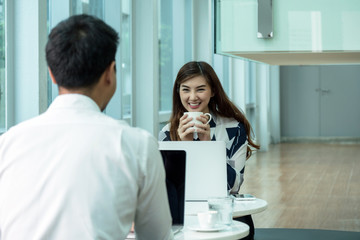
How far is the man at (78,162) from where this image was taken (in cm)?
117

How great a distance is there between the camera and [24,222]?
1.20 m

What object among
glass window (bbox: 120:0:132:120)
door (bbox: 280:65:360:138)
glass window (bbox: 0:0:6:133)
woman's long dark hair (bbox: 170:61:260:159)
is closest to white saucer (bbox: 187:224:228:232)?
woman's long dark hair (bbox: 170:61:260:159)

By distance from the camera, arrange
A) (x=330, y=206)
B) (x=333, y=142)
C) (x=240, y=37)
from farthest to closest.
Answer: (x=333, y=142) < (x=330, y=206) < (x=240, y=37)

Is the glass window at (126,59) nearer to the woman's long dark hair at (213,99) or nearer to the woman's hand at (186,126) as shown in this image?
the woman's long dark hair at (213,99)

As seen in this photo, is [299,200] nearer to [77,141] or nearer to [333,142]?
[77,141]

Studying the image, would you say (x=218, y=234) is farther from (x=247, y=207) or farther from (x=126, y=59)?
(x=126, y=59)

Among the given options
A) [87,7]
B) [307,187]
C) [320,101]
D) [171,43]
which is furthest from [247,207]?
[320,101]

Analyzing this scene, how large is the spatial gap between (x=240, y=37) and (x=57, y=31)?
774 mm

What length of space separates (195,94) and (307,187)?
4300 mm

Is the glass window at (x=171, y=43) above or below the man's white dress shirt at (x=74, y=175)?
above

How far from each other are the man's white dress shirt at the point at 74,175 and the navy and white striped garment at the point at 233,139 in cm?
153

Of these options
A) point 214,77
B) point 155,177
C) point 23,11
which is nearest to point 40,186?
point 155,177

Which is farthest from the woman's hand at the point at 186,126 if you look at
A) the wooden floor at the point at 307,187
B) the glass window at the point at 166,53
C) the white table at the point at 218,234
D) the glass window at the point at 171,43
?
the glass window at the point at 166,53

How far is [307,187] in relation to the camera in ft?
22.6
